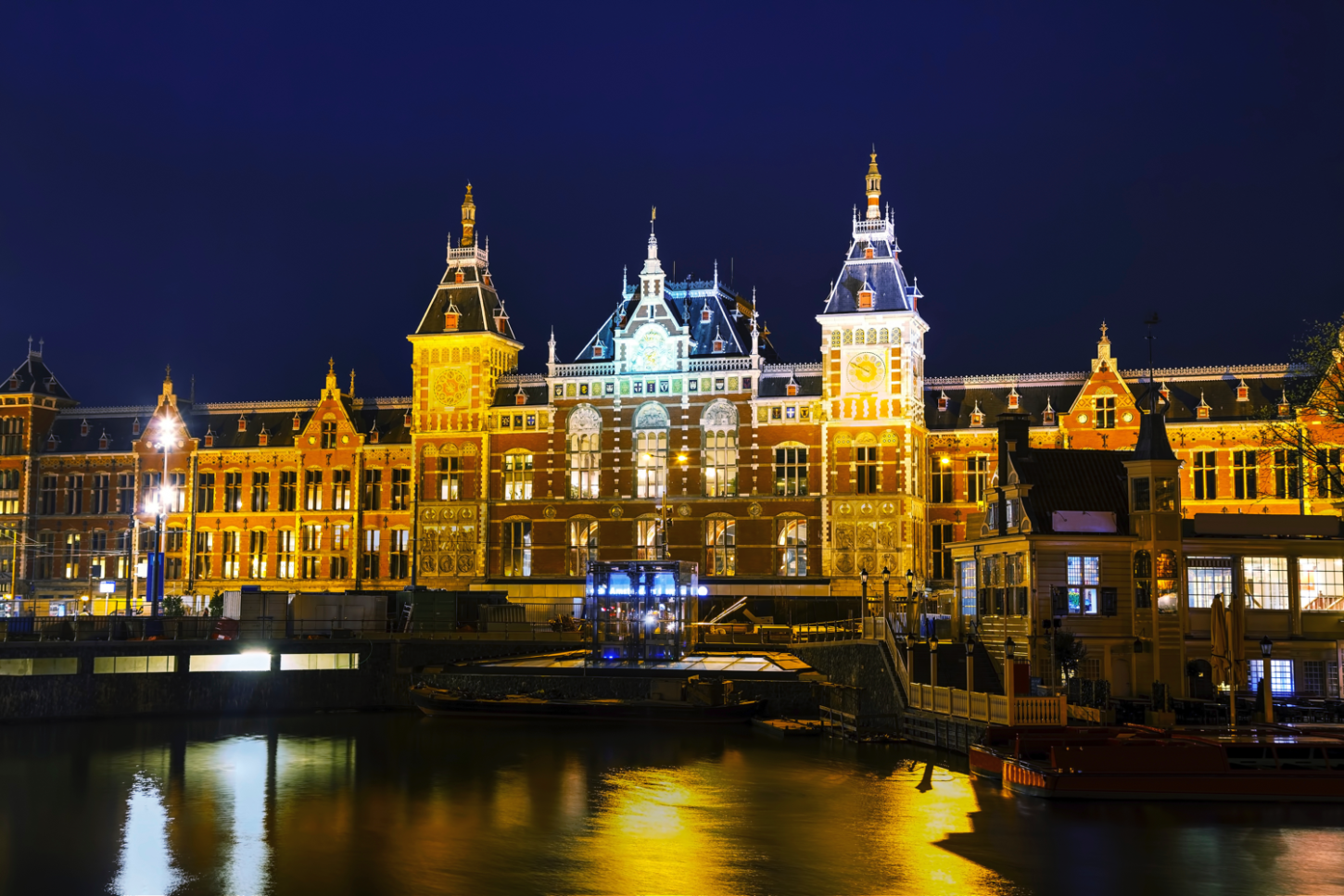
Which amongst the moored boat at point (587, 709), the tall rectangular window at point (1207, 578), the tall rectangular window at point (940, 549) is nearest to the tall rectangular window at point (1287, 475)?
the tall rectangular window at point (940, 549)

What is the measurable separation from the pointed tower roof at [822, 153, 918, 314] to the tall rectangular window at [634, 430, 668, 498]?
39.1 feet

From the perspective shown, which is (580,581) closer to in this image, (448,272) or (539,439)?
(539,439)

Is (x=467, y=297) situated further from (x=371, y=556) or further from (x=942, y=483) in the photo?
(x=942, y=483)

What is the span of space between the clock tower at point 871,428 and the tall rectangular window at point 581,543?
13.4 meters

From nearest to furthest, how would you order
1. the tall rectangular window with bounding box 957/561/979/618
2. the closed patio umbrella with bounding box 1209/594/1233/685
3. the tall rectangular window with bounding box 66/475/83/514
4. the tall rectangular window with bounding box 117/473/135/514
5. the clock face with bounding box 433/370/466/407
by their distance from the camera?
1. the closed patio umbrella with bounding box 1209/594/1233/685
2. the tall rectangular window with bounding box 957/561/979/618
3. the clock face with bounding box 433/370/466/407
4. the tall rectangular window with bounding box 117/473/135/514
5. the tall rectangular window with bounding box 66/475/83/514

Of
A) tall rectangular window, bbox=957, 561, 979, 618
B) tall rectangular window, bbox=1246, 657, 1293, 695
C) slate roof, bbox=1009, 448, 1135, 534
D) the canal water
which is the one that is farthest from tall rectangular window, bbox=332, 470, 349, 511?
tall rectangular window, bbox=1246, 657, 1293, 695

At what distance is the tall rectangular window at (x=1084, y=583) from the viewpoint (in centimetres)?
5134

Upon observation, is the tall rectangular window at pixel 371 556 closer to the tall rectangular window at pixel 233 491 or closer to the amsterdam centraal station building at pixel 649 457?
the amsterdam centraal station building at pixel 649 457

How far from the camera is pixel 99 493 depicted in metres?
97.6

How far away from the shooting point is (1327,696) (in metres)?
50.1

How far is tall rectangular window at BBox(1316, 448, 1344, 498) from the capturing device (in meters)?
54.6

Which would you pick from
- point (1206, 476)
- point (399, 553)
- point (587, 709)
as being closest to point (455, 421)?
point (399, 553)

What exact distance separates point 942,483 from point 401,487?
3309cm

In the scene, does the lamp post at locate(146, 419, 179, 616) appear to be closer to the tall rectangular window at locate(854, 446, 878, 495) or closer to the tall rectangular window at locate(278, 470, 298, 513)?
the tall rectangular window at locate(278, 470, 298, 513)
